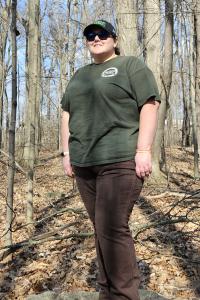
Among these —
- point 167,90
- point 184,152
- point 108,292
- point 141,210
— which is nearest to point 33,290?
point 108,292

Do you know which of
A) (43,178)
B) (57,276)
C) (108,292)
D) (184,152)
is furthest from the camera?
(184,152)

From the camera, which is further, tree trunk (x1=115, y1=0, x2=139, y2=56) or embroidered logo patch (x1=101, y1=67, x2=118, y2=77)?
tree trunk (x1=115, y1=0, x2=139, y2=56)

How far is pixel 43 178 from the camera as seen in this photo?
1097cm

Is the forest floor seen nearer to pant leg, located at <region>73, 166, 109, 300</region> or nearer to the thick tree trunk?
pant leg, located at <region>73, 166, 109, 300</region>

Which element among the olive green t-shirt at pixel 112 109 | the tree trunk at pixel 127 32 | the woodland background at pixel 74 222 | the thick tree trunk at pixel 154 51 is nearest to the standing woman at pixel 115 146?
the olive green t-shirt at pixel 112 109

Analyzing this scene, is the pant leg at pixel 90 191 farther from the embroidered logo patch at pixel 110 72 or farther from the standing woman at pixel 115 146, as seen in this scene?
the embroidered logo patch at pixel 110 72

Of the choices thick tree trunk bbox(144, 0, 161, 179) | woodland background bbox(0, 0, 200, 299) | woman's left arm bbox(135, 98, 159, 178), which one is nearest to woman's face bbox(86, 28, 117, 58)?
woman's left arm bbox(135, 98, 159, 178)

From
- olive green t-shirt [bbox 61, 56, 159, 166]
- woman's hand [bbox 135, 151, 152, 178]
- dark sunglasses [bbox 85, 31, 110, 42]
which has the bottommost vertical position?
woman's hand [bbox 135, 151, 152, 178]

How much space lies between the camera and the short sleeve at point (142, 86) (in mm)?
2537

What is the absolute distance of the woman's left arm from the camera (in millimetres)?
2510

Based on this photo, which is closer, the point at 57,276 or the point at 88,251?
the point at 57,276

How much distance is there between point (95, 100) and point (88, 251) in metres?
2.90

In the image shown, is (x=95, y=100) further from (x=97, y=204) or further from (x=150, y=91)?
(x=97, y=204)

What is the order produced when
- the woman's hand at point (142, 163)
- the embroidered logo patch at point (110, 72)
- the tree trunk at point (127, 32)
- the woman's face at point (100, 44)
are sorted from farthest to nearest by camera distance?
the tree trunk at point (127, 32) → the woman's face at point (100, 44) → the embroidered logo patch at point (110, 72) → the woman's hand at point (142, 163)
